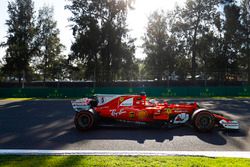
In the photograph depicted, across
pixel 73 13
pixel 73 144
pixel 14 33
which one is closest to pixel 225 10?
pixel 73 13

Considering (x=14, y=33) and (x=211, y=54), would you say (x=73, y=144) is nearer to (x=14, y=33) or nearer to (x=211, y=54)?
(x=211, y=54)

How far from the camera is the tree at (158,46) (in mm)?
42500

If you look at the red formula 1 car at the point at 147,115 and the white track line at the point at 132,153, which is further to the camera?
the red formula 1 car at the point at 147,115

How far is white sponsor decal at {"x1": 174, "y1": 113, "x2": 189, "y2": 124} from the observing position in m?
8.73

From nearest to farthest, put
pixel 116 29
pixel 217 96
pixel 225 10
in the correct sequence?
pixel 217 96 → pixel 116 29 → pixel 225 10

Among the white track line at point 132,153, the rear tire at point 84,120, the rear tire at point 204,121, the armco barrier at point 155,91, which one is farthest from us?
the armco barrier at point 155,91

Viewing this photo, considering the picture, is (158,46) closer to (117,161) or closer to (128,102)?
(128,102)

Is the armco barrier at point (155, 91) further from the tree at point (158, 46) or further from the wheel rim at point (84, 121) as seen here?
the wheel rim at point (84, 121)

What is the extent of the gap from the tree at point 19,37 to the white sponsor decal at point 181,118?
3886 cm

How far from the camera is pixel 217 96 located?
27922mm

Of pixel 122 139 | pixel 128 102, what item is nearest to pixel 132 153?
pixel 122 139

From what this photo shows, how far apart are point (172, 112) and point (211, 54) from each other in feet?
119

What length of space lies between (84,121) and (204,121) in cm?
396

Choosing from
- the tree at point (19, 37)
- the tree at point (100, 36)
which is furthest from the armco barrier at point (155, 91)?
the tree at point (19, 37)
